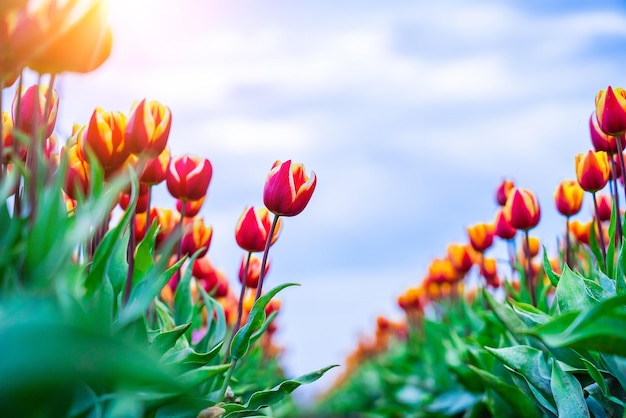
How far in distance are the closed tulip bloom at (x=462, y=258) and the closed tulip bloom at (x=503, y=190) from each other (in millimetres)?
1168

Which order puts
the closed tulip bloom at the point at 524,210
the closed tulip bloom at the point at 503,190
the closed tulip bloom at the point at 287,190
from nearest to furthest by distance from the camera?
1. the closed tulip bloom at the point at 287,190
2. the closed tulip bloom at the point at 524,210
3. the closed tulip bloom at the point at 503,190

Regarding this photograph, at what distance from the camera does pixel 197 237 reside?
2.09m

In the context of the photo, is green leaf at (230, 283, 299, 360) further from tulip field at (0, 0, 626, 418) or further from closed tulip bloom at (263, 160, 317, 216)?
closed tulip bloom at (263, 160, 317, 216)

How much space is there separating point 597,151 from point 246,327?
1.38m

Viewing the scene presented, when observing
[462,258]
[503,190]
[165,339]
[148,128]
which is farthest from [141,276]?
[462,258]

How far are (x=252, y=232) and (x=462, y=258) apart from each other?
2583 millimetres

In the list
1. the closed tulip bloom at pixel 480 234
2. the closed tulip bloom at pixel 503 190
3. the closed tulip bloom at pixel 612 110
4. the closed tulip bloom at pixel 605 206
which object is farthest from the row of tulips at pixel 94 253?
the closed tulip bloom at pixel 480 234

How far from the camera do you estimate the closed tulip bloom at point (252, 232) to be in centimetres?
182

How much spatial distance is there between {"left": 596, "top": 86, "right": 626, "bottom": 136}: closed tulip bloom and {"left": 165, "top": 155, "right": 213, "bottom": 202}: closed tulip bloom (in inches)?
46.7

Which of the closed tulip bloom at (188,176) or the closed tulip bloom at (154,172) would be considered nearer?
the closed tulip bloom at (154,172)

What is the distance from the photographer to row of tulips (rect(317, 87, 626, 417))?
1.51m

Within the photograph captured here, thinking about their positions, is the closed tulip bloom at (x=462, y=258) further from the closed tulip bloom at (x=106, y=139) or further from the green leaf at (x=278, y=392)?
the closed tulip bloom at (x=106, y=139)

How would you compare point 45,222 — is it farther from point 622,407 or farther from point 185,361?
point 622,407

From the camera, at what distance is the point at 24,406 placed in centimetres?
78
